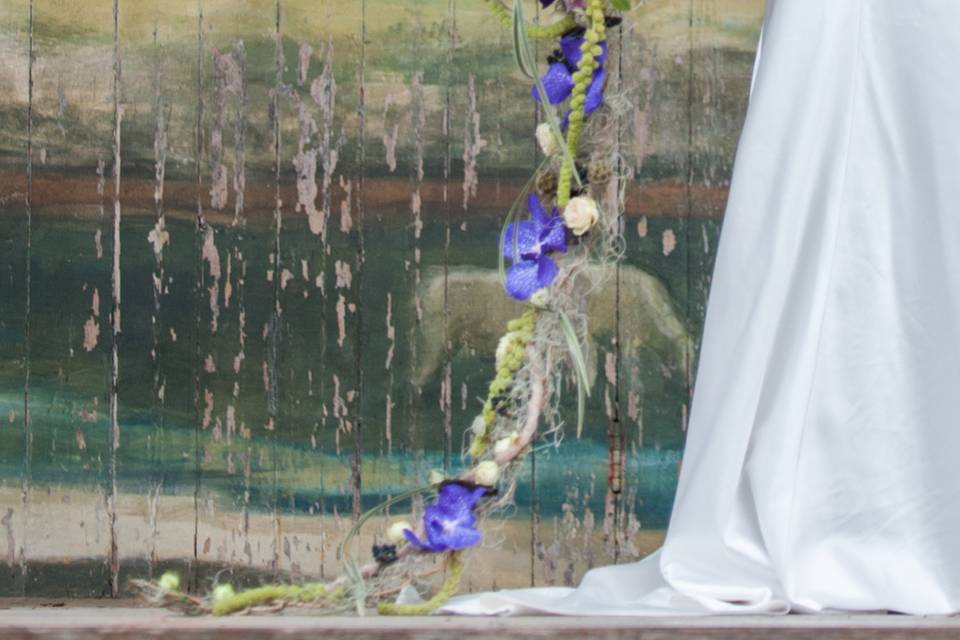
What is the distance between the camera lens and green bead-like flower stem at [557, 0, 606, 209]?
1.97 meters

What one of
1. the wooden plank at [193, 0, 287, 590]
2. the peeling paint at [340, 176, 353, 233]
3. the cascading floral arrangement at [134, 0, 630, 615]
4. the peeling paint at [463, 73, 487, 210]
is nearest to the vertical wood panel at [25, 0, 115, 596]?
the wooden plank at [193, 0, 287, 590]

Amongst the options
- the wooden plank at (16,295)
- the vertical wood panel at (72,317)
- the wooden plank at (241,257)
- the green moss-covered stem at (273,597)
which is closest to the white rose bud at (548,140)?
the green moss-covered stem at (273,597)

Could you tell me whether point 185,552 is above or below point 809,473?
below

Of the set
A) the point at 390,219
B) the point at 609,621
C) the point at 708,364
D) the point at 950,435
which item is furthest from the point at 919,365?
the point at 390,219

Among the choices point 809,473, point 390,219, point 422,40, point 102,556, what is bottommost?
point 102,556

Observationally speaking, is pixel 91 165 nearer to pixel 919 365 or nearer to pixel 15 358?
pixel 15 358

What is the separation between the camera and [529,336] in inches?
79.3

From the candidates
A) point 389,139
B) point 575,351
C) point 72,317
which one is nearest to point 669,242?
point 389,139

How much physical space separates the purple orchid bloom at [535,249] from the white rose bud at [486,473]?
0.76ft

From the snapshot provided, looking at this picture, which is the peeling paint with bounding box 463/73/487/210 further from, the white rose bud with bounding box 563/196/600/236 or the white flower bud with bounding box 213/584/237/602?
the white flower bud with bounding box 213/584/237/602

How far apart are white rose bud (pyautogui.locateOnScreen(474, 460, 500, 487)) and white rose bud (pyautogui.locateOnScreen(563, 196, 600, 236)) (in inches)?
→ 13.1

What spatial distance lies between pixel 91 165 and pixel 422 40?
2.26 ft

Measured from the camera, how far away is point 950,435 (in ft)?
6.71

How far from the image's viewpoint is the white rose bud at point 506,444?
78.5 inches
